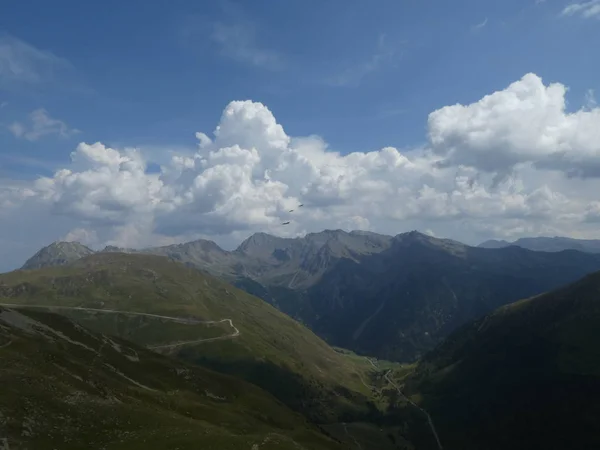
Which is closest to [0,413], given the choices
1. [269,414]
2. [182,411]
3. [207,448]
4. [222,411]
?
[207,448]

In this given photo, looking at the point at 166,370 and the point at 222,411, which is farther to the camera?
the point at 166,370

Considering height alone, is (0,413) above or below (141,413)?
above

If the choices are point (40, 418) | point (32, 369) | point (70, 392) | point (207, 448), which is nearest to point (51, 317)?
point (32, 369)

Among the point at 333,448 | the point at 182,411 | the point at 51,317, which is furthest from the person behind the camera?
the point at 51,317

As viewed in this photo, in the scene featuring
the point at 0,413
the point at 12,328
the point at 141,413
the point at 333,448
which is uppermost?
the point at 12,328

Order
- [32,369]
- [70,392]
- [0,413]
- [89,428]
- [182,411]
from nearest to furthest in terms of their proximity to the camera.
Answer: [0,413] → [89,428] → [70,392] → [32,369] → [182,411]

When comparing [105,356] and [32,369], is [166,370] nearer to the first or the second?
[105,356]

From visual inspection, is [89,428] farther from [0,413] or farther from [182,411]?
[182,411]
